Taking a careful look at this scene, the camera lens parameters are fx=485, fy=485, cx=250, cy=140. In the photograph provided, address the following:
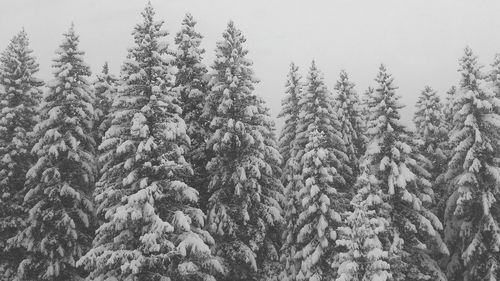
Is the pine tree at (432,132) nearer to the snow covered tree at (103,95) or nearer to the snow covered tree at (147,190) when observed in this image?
the snow covered tree at (147,190)

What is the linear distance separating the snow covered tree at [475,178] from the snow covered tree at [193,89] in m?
13.7

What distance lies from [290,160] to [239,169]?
18.2 ft

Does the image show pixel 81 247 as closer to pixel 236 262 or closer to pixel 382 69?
pixel 236 262

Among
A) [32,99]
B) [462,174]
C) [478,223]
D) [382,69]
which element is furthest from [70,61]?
[478,223]

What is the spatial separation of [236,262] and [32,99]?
54.3ft

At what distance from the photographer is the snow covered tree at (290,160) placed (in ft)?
94.1

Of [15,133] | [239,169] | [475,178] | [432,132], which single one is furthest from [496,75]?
[15,133]

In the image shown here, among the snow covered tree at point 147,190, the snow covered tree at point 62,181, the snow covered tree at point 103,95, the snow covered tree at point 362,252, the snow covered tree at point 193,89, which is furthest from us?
the snow covered tree at point 103,95

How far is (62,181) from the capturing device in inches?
1014

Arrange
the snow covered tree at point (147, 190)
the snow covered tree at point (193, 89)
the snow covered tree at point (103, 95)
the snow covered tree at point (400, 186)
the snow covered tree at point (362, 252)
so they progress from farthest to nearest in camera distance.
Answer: the snow covered tree at point (103, 95), the snow covered tree at point (193, 89), the snow covered tree at point (400, 186), the snow covered tree at point (147, 190), the snow covered tree at point (362, 252)

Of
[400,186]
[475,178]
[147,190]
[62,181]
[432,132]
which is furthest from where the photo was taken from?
[432,132]

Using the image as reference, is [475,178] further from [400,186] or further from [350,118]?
[350,118]

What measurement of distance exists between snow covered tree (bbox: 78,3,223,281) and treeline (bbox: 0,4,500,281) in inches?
3.7

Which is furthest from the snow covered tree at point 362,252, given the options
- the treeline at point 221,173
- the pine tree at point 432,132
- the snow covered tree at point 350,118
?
the pine tree at point 432,132
